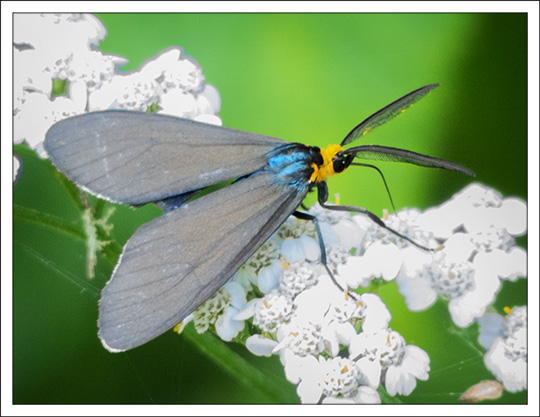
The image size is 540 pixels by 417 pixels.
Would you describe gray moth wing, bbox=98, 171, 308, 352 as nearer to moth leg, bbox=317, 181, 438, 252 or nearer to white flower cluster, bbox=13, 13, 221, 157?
moth leg, bbox=317, 181, 438, 252

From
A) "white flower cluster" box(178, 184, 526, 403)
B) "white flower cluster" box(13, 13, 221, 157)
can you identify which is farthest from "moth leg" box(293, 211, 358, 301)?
"white flower cluster" box(13, 13, 221, 157)

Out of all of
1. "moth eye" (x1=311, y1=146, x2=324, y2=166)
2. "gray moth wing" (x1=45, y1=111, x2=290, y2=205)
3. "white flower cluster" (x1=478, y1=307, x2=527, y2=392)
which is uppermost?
"moth eye" (x1=311, y1=146, x2=324, y2=166)

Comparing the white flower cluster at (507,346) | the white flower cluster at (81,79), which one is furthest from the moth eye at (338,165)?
the white flower cluster at (507,346)

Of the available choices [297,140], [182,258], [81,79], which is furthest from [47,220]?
[297,140]

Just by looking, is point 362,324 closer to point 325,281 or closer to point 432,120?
point 325,281

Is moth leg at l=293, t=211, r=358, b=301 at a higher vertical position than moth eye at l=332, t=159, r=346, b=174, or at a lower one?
lower

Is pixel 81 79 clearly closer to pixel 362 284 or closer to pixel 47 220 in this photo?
pixel 47 220

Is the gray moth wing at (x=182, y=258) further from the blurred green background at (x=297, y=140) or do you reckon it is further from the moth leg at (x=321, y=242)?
the blurred green background at (x=297, y=140)

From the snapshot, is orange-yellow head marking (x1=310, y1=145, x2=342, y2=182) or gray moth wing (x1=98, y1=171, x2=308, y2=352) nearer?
gray moth wing (x1=98, y1=171, x2=308, y2=352)

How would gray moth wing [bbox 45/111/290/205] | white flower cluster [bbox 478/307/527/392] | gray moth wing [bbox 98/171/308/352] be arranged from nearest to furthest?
1. gray moth wing [bbox 98/171/308/352]
2. gray moth wing [bbox 45/111/290/205]
3. white flower cluster [bbox 478/307/527/392]
